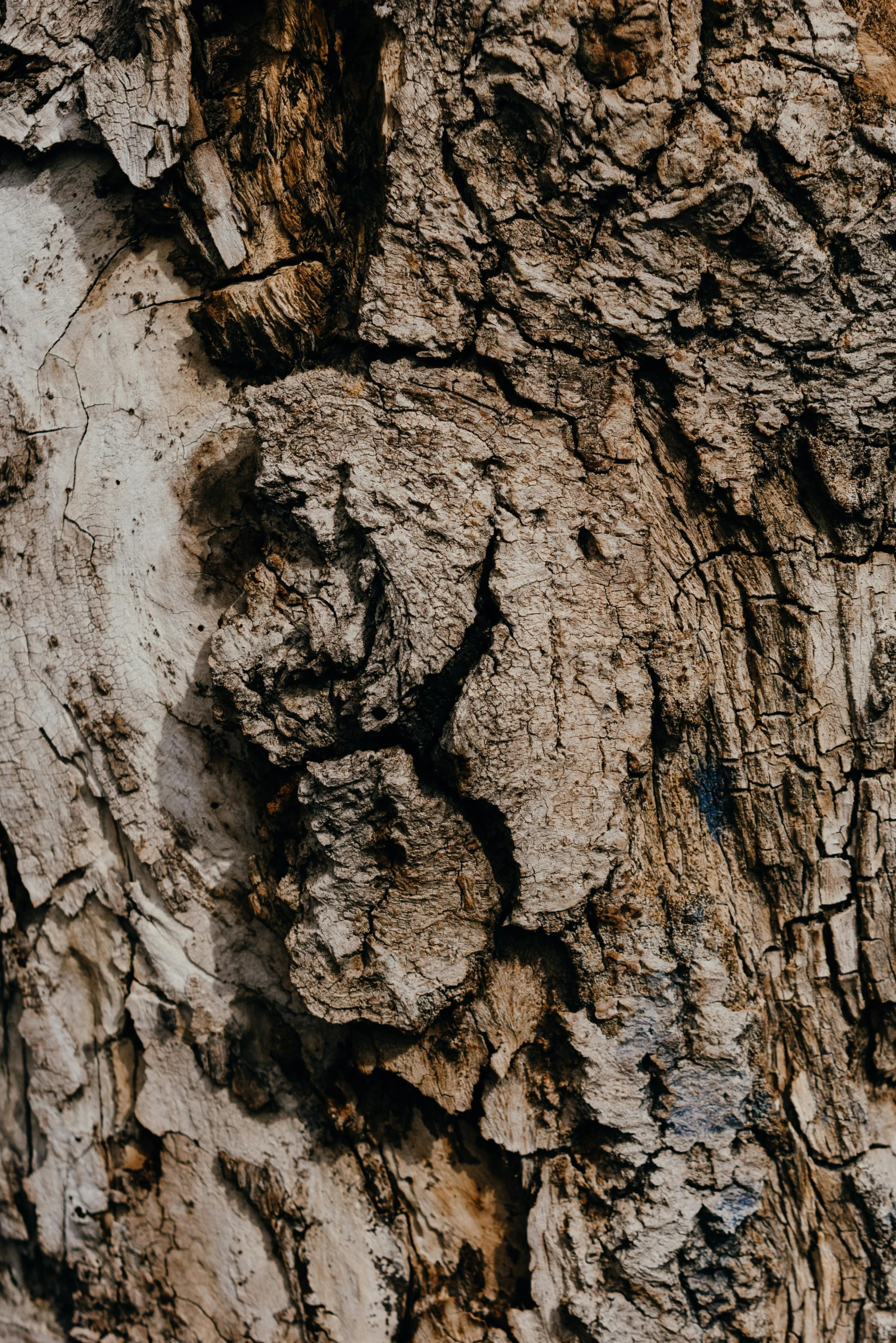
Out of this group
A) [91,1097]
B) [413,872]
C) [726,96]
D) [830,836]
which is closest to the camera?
[726,96]

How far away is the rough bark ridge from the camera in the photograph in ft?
4.83

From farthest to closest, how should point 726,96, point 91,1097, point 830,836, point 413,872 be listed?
point 91,1097
point 830,836
point 413,872
point 726,96

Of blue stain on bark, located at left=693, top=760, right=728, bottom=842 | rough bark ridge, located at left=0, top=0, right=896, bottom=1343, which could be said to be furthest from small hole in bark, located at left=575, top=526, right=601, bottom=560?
blue stain on bark, located at left=693, top=760, right=728, bottom=842

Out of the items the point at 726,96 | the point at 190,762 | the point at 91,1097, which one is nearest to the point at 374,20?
the point at 726,96

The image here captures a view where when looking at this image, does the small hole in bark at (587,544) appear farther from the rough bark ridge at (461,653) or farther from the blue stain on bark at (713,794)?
the blue stain on bark at (713,794)

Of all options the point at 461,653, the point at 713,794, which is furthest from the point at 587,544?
the point at 713,794

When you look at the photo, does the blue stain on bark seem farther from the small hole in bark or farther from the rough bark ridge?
the small hole in bark

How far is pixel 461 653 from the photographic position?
4.91ft

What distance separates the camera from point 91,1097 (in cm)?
188

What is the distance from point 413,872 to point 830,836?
84 cm

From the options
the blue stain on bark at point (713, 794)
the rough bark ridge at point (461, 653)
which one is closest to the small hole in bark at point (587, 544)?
the rough bark ridge at point (461, 653)

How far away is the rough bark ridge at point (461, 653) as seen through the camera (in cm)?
147

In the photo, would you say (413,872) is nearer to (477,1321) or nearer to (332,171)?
(477,1321)

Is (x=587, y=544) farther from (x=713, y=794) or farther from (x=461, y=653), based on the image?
(x=713, y=794)
